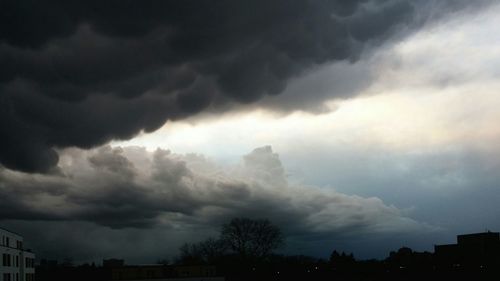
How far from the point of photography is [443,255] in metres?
188

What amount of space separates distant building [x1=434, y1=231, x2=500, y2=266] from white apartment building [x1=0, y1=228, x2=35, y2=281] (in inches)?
4521

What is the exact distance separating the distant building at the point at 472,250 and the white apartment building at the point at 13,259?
377ft

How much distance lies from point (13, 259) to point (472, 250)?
13805 cm

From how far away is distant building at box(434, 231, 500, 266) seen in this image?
568ft

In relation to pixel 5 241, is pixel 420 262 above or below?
below

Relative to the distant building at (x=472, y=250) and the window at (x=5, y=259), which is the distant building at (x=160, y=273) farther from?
the distant building at (x=472, y=250)

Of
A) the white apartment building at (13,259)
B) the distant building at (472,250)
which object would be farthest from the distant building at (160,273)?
the distant building at (472,250)

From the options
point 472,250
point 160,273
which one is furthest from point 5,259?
point 472,250

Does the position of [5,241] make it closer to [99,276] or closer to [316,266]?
[99,276]

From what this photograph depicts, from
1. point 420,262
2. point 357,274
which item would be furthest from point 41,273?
point 420,262

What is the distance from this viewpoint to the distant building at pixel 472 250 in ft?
568

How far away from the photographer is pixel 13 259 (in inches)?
4579

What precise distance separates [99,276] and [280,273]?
55026mm

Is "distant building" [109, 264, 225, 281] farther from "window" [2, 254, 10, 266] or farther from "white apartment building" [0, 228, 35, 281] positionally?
"window" [2, 254, 10, 266]
